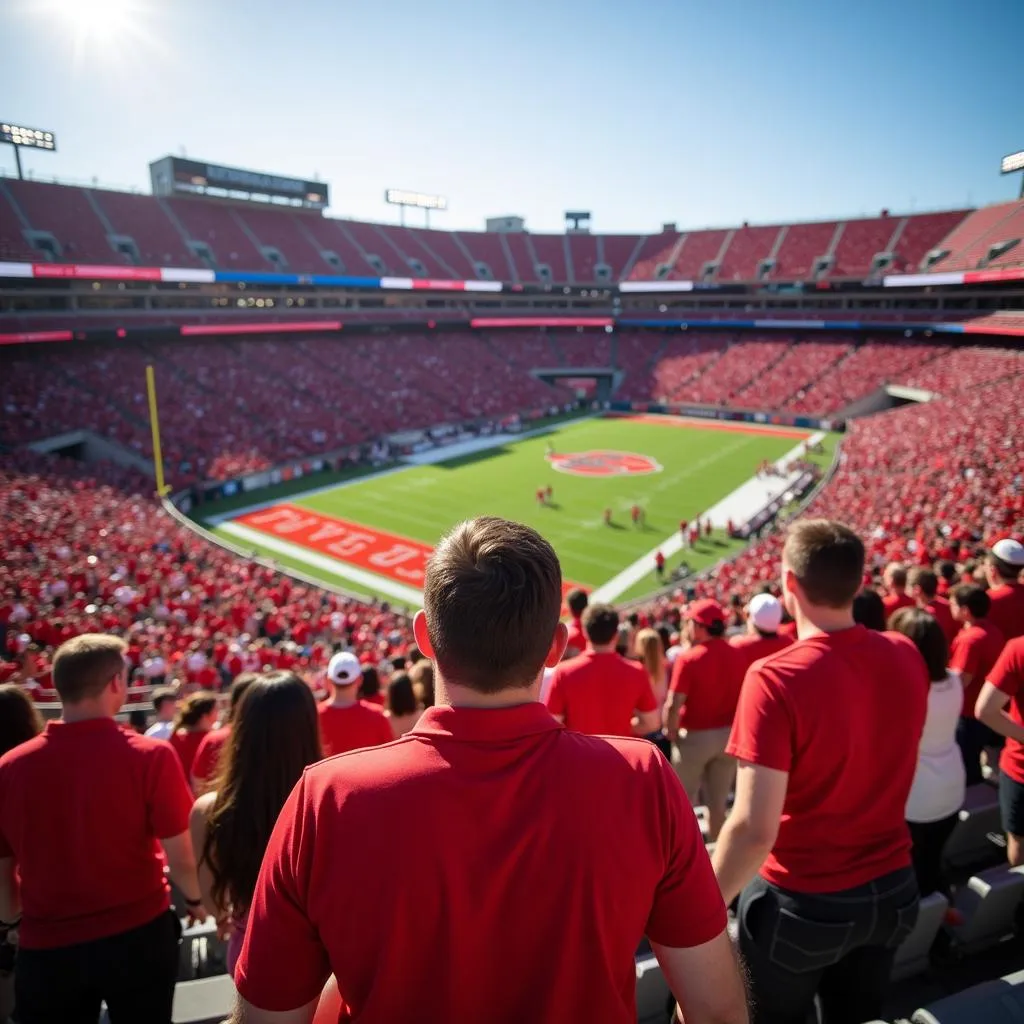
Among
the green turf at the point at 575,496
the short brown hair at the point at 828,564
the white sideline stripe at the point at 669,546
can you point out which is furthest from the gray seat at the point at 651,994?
the green turf at the point at 575,496

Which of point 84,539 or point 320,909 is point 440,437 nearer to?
point 84,539

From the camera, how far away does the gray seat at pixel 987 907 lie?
4.04 metres

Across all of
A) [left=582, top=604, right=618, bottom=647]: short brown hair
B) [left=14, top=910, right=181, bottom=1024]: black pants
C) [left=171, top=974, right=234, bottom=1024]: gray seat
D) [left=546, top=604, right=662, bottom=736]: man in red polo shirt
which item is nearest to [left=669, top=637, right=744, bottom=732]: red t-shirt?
[left=546, top=604, right=662, bottom=736]: man in red polo shirt

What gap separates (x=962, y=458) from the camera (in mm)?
23547

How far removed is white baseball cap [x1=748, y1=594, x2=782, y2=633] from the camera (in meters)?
5.52

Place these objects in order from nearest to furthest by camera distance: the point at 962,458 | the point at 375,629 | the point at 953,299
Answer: the point at 375,629, the point at 962,458, the point at 953,299

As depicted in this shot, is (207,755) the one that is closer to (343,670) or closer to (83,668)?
(343,670)

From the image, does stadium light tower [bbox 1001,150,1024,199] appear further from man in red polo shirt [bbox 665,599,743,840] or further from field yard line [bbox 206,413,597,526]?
man in red polo shirt [bbox 665,599,743,840]

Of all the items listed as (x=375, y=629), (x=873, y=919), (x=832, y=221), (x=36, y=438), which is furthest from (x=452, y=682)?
(x=832, y=221)

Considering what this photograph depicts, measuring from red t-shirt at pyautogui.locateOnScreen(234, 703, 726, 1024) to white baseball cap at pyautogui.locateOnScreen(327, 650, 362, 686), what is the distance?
137 inches

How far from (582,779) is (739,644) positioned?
4.78 m

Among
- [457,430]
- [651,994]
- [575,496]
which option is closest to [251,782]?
[651,994]

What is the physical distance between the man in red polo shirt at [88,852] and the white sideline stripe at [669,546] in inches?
556

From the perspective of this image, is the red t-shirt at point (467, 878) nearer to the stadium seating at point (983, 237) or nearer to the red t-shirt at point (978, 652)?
the red t-shirt at point (978, 652)
